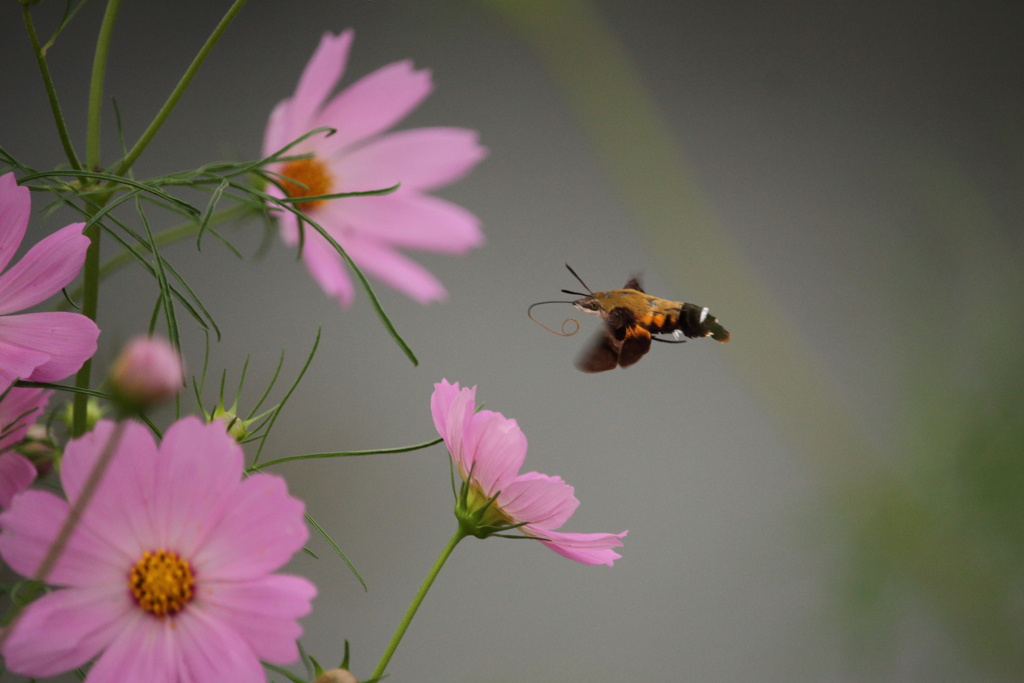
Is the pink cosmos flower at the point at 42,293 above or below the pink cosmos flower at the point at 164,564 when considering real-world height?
above

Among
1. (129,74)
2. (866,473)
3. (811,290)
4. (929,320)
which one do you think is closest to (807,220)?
(811,290)

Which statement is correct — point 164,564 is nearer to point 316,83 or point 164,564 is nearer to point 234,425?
point 234,425

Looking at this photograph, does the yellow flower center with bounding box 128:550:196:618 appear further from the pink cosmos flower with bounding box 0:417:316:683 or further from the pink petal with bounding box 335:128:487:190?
the pink petal with bounding box 335:128:487:190

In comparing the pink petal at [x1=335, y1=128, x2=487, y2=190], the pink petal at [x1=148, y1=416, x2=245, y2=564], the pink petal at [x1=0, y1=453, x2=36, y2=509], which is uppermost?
the pink petal at [x1=335, y1=128, x2=487, y2=190]

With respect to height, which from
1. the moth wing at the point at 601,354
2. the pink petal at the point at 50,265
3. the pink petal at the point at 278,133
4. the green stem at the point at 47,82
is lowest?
the pink petal at the point at 50,265

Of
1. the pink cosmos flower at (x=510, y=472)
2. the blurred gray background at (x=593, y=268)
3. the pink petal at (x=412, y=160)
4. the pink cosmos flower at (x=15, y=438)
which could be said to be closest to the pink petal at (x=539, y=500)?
the pink cosmos flower at (x=510, y=472)

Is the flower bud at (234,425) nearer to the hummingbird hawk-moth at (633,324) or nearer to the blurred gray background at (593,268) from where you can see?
the hummingbird hawk-moth at (633,324)

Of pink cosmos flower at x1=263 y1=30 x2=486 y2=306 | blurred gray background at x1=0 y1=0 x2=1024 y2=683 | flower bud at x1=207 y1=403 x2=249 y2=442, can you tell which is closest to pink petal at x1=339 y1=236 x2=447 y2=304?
pink cosmos flower at x1=263 y1=30 x2=486 y2=306
